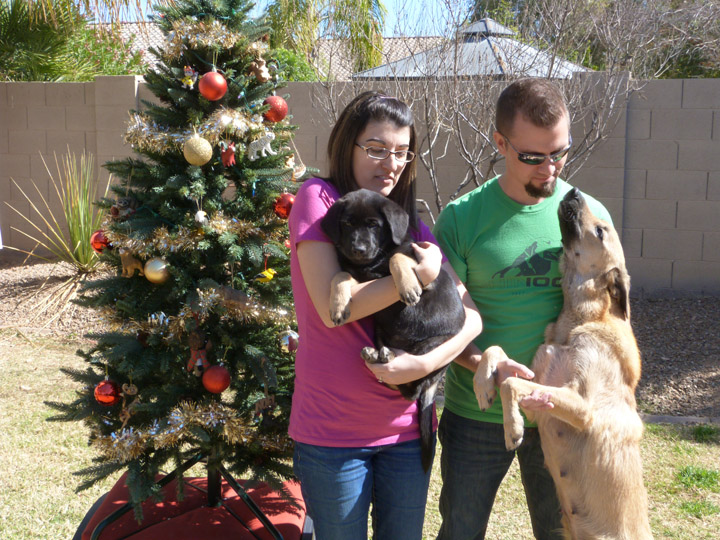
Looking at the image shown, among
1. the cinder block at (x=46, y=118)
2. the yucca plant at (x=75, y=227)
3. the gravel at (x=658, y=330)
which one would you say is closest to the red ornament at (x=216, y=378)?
the gravel at (x=658, y=330)

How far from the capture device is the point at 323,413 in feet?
7.32

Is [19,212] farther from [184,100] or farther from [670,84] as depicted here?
[670,84]

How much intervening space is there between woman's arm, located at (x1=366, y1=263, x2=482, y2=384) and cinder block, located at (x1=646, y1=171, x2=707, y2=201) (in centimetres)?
596

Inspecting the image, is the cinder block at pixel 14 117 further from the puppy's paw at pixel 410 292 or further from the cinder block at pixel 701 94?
the puppy's paw at pixel 410 292

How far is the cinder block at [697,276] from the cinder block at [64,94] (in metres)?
7.88

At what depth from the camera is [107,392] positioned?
10.1ft

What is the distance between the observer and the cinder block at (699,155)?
7336 millimetres

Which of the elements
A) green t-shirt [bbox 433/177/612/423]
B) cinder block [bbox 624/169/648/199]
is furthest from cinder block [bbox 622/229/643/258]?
green t-shirt [bbox 433/177/612/423]

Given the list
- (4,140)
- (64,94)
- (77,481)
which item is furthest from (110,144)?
(77,481)

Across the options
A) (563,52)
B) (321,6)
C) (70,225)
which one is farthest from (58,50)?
(563,52)

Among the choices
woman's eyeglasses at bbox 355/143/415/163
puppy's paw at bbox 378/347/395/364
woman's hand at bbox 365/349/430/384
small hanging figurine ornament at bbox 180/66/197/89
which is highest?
small hanging figurine ornament at bbox 180/66/197/89

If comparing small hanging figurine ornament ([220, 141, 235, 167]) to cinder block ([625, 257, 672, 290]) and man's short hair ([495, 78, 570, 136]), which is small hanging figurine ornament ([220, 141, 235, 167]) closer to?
man's short hair ([495, 78, 570, 136])

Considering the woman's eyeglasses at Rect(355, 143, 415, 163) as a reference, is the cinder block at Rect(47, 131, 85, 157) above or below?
Answer: above

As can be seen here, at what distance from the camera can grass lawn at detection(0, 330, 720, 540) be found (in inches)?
159
